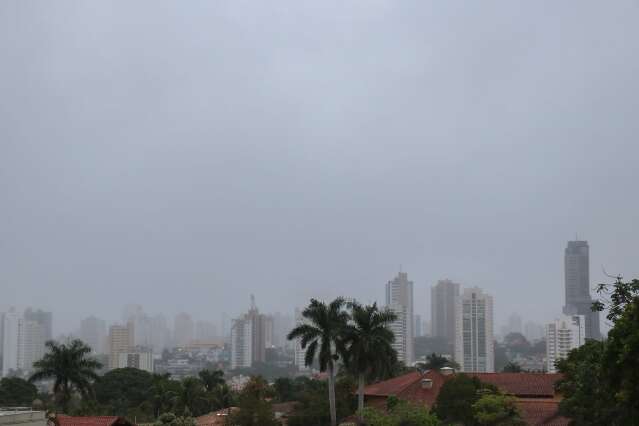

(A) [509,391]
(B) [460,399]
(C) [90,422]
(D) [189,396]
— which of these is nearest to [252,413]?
(B) [460,399]

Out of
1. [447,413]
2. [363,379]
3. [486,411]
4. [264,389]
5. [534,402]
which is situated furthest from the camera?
[264,389]

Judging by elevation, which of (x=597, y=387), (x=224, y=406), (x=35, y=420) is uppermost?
(x=597, y=387)

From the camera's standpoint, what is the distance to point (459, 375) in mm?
40312

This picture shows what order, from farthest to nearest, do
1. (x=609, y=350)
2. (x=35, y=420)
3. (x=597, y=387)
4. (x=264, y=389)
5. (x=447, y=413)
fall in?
1. (x=264, y=389)
2. (x=447, y=413)
3. (x=35, y=420)
4. (x=597, y=387)
5. (x=609, y=350)

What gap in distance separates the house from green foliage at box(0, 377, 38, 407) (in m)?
38.0

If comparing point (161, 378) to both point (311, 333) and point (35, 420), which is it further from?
point (35, 420)

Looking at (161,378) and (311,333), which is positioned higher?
(311,333)

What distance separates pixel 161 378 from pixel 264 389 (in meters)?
21.2

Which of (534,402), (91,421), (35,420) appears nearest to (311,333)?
(534,402)

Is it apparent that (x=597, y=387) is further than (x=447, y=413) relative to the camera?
No

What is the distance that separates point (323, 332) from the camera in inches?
1853

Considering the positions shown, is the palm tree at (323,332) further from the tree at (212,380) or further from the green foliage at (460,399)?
the tree at (212,380)

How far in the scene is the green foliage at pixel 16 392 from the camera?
75875 millimetres

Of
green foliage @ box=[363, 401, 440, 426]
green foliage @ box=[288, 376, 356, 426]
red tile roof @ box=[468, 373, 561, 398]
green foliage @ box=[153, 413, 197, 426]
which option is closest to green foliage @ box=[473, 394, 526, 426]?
green foliage @ box=[363, 401, 440, 426]
